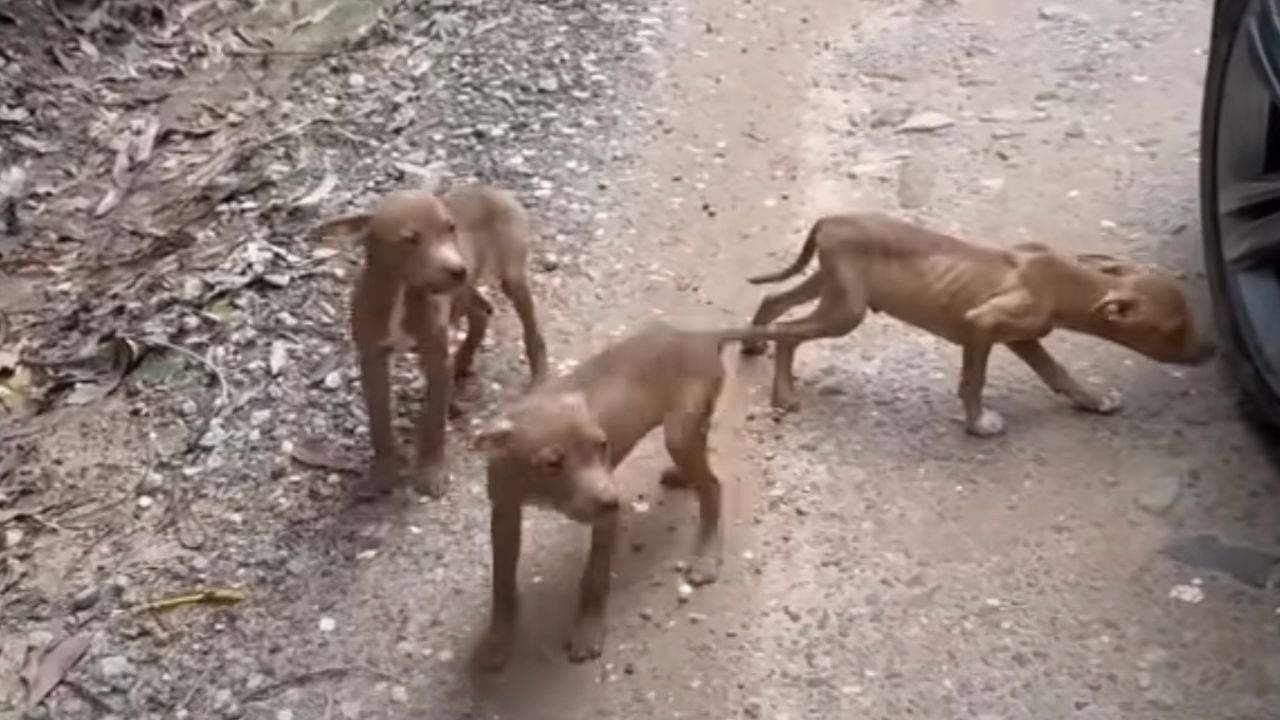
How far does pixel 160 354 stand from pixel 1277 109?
210cm

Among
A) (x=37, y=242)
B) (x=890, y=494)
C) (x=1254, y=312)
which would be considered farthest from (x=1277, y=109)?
(x=37, y=242)

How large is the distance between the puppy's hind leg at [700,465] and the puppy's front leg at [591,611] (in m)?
0.19

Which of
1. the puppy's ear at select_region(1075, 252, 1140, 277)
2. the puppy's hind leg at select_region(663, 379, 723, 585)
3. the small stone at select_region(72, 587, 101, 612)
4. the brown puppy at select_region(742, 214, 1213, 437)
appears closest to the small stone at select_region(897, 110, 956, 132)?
the puppy's ear at select_region(1075, 252, 1140, 277)

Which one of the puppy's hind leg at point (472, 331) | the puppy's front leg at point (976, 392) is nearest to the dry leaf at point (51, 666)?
the puppy's hind leg at point (472, 331)

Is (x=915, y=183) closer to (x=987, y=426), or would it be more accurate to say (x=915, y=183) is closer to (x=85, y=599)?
(x=987, y=426)

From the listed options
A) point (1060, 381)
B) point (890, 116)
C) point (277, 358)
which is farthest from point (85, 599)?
point (890, 116)

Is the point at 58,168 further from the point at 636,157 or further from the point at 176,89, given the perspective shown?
the point at 636,157

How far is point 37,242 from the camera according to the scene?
4.59 m

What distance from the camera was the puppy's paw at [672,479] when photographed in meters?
3.46

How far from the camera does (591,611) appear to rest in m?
3.14

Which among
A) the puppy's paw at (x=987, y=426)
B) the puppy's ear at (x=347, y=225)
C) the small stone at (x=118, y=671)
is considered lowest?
the small stone at (x=118, y=671)

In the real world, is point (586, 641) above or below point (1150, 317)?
below

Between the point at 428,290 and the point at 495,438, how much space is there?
0.47 metres

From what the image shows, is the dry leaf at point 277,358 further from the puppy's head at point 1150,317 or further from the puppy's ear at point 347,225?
the puppy's head at point 1150,317
